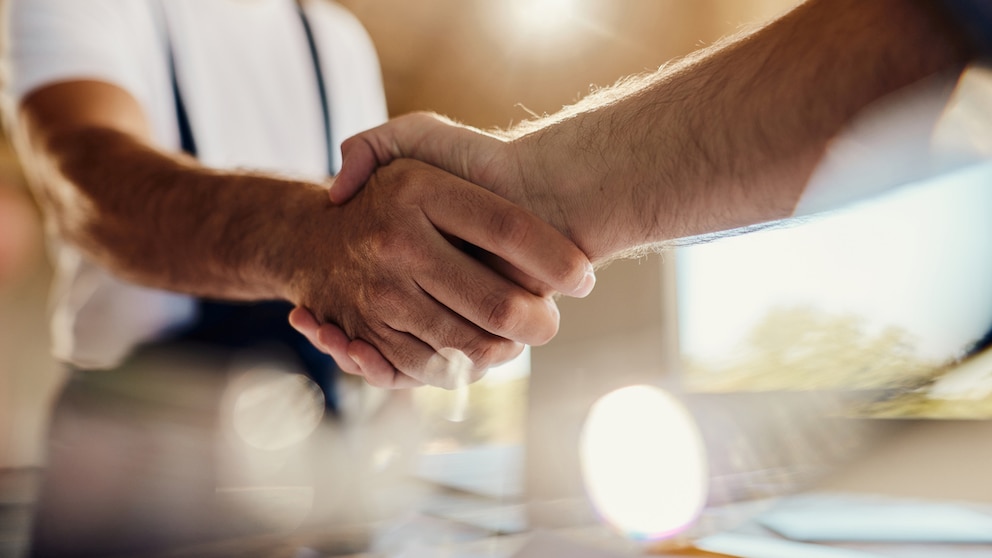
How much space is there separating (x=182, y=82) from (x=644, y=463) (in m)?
0.97

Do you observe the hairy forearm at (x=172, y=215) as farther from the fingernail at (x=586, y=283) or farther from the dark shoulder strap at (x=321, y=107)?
the fingernail at (x=586, y=283)

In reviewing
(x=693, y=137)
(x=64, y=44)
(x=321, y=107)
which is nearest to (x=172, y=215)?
(x=64, y=44)

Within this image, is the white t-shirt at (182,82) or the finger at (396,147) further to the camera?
the white t-shirt at (182,82)

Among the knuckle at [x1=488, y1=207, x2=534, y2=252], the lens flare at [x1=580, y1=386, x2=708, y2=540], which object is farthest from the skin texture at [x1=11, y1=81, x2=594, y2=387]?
the lens flare at [x1=580, y1=386, x2=708, y2=540]

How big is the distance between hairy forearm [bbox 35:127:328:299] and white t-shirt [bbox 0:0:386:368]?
0.10 metres

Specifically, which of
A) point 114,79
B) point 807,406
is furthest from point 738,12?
point 114,79

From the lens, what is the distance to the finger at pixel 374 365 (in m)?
0.63

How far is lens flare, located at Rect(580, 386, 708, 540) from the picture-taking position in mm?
845

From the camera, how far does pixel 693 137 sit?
1.49 feet

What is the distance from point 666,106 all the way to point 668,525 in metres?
0.58

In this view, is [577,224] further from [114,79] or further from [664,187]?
[114,79]

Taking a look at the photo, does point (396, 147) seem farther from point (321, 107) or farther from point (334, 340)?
point (321, 107)

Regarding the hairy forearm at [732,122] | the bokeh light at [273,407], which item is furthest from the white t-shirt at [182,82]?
the hairy forearm at [732,122]

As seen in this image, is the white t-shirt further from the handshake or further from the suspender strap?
the handshake
